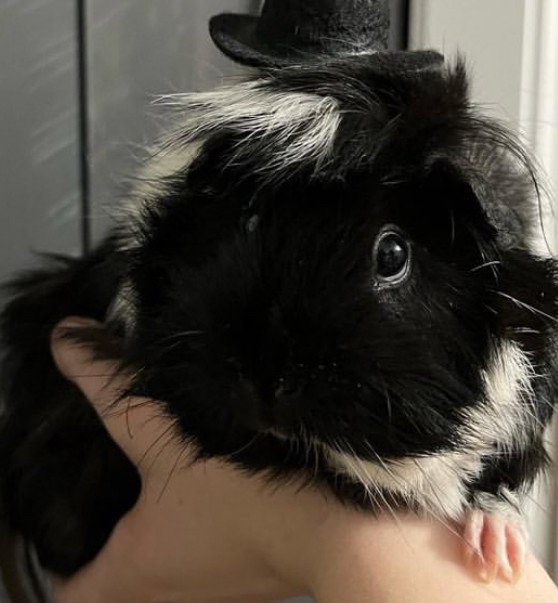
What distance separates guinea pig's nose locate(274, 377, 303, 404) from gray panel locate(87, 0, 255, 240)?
0.61m

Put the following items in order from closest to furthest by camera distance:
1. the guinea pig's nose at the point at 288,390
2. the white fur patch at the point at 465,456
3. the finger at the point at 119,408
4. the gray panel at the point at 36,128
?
1. the guinea pig's nose at the point at 288,390
2. the white fur patch at the point at 465,456
3. the finger at the point at 119,408
4. the gray panel at the point at 36,128

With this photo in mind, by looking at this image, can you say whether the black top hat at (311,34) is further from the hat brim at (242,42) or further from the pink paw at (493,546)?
the pink paw at (493,546)

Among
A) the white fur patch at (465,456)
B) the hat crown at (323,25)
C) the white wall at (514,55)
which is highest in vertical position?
the white wall at (514,55)

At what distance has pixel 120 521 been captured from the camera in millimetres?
920

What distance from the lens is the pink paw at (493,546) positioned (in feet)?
2.39

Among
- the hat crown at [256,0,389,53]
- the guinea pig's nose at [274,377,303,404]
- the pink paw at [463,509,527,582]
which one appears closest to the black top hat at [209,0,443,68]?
the hat crown at [256,0,389,53]

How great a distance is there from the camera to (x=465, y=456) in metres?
0.78

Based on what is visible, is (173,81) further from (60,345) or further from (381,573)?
(381,573)

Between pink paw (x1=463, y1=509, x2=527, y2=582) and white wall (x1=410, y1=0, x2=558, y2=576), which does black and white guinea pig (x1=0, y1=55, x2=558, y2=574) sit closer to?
pink paw (x1=463, y1=509, x2=527, y2=582)

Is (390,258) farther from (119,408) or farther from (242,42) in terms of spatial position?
(119,408)

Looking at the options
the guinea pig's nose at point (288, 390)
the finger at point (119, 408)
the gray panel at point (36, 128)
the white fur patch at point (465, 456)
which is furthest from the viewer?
the gray panel at point (36, 128)

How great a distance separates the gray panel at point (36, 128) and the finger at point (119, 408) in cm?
31

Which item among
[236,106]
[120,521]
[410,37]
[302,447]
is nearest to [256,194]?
[236,106]

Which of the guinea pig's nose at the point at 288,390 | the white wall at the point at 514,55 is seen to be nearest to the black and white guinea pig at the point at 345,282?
the guinea pig's nose at the point at 288,390
